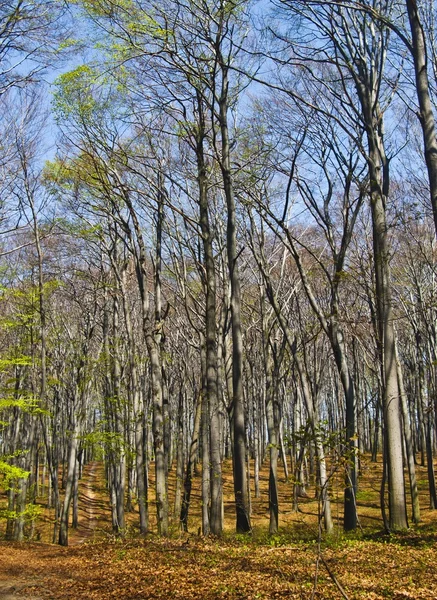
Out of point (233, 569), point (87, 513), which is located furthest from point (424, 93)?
point (87, 513)

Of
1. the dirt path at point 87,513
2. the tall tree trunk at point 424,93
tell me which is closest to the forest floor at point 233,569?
the tall tree trunk at point 424,93

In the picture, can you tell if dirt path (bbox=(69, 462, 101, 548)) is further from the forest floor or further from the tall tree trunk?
the tall tree trunk

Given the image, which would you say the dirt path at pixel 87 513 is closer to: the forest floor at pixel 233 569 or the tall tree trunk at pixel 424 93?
the forest floor at pixel 233 569

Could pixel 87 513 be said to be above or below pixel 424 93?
below

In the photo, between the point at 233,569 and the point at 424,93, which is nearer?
the point at 233,569

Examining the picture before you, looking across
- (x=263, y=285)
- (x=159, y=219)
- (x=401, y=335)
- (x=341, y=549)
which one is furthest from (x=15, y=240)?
(x=401, y=335)

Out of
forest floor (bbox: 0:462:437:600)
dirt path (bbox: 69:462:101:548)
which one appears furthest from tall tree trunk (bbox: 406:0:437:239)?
dirt path (bbox: 69:462:101:548)

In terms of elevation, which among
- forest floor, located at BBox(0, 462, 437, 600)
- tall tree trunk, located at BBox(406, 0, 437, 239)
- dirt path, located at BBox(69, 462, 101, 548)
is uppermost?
tall tree trunk, located at BBox(406, 0, 437, 239)

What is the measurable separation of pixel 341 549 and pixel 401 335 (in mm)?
23167

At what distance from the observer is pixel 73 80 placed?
1306 cm

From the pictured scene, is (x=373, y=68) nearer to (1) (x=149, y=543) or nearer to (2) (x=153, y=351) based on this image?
(2) (x=153, y=351)

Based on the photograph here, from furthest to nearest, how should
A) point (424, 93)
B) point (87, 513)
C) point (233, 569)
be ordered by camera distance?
point (87, 513), point (424, 93), point (233, 569)

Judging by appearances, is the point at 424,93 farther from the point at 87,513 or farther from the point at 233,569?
the point at 87,513

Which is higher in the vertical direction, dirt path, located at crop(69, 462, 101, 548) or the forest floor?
the forest floor
